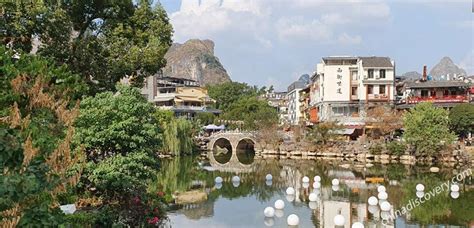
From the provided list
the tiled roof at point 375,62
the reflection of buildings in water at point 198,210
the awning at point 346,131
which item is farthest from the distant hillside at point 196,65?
the reflection of buildings in water at point 198,210

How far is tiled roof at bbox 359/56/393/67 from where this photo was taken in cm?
4509

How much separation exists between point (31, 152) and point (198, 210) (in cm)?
1465

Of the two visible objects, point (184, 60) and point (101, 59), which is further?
point (184, 60)

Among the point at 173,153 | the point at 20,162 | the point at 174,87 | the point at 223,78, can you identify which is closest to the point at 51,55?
the point at 20,162

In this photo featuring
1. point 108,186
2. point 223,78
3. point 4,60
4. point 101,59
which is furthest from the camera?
point 223,78

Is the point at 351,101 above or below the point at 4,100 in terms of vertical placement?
above

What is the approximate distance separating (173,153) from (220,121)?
16.9 m

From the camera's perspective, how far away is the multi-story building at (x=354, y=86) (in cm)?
4491

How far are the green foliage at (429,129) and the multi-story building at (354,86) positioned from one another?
9.25 m

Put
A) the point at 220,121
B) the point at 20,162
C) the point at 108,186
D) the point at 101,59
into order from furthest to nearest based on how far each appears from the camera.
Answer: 1. the point at 220,121
2. the point at 101,59
3. the point at 108,186
4. the point at 20,162

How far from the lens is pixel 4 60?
26.8 ft

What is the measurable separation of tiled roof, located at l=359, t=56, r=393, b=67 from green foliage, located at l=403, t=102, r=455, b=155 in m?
11.1

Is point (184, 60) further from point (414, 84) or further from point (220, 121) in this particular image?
point (414, 84)

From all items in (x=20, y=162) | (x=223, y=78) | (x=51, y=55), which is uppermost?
(x=223, y=78)
